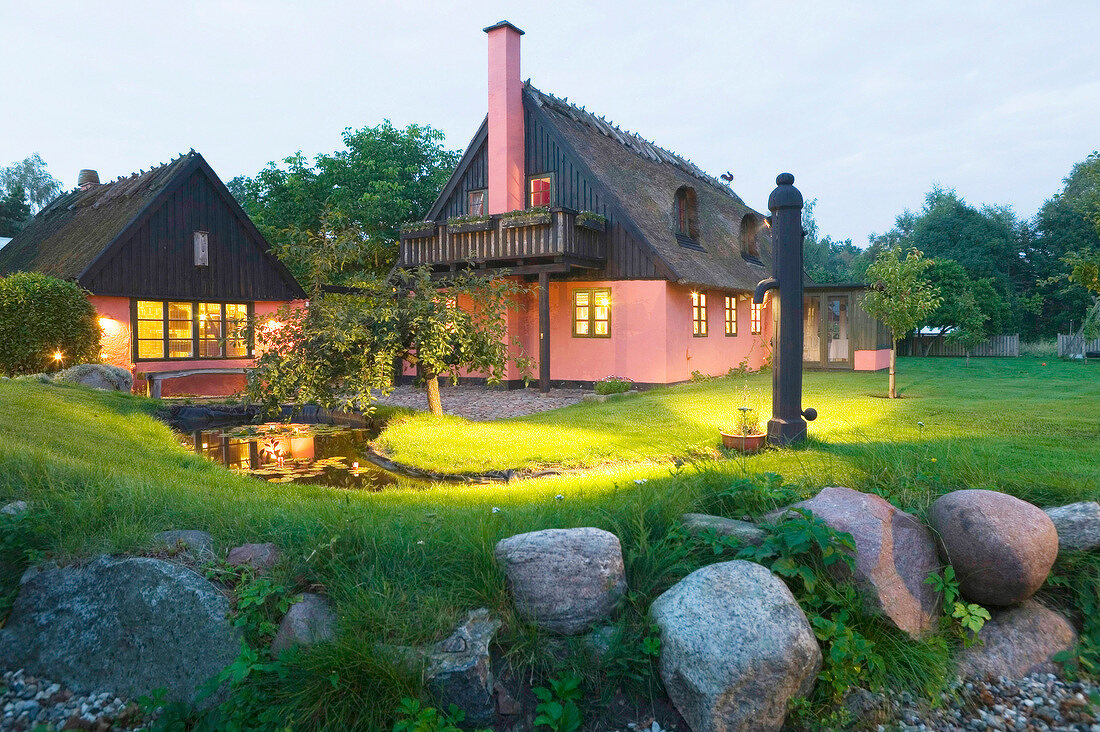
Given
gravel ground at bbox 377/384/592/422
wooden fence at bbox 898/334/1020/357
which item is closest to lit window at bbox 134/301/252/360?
gravel ground at bbox 377/384/592/422

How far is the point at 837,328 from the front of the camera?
23.3 meters

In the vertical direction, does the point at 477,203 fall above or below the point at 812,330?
above

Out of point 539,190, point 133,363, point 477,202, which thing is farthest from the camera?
point 477,202

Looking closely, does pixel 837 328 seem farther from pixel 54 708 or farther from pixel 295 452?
pixel 54 708

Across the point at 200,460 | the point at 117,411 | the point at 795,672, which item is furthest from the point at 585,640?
the point at 117,411

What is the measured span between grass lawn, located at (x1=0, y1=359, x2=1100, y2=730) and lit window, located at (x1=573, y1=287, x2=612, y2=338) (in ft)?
30.3

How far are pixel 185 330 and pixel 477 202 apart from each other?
318 inches

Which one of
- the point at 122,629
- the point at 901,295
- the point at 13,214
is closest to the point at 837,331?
the point at 901,295

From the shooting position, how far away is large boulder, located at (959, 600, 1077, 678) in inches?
136

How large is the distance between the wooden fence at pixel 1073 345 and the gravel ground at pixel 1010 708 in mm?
31556

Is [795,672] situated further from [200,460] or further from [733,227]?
[733,227]

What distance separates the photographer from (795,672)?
3039 mm

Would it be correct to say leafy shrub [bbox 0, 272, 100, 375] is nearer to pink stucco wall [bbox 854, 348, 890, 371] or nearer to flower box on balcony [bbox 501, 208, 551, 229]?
flower box on balcony [bbox 501, 208, 551, 229]

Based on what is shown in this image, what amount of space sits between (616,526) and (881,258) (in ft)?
40.2
